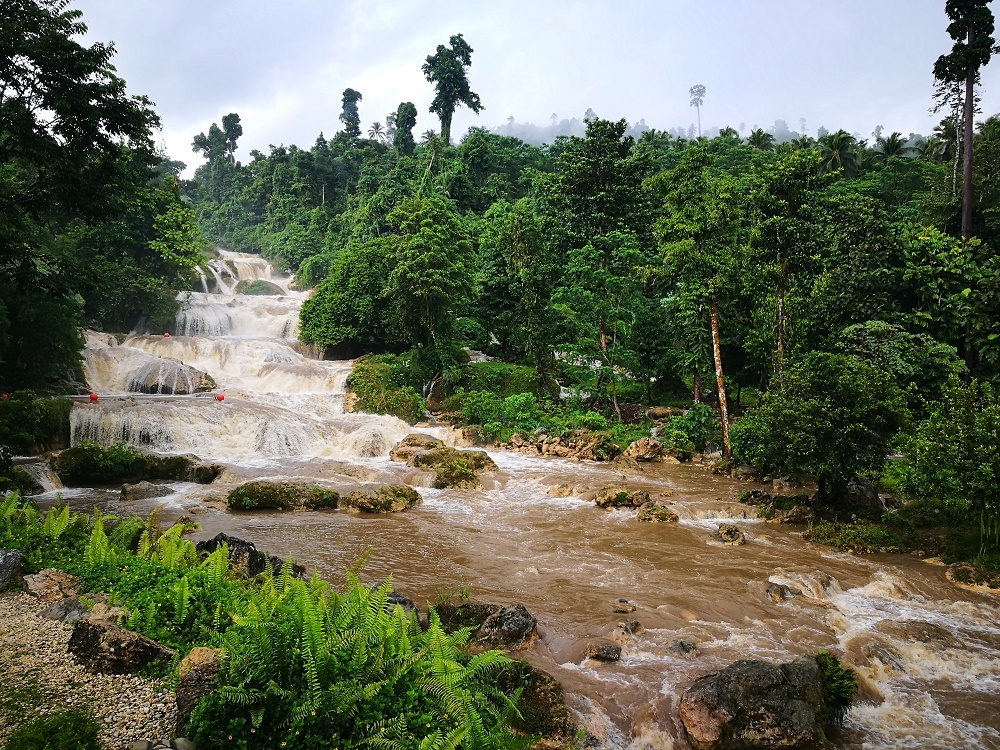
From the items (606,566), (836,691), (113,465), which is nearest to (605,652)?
(836,691)

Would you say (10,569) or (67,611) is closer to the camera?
(67,611)

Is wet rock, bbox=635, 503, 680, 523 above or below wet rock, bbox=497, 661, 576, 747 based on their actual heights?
below

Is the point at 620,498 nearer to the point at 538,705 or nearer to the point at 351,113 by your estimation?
the point at 538,705

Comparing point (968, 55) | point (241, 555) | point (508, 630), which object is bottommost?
point (508, 630)

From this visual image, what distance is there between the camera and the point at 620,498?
14.9 meters

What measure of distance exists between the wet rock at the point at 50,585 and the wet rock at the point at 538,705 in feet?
15.5

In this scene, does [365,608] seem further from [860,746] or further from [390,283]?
[390,283]

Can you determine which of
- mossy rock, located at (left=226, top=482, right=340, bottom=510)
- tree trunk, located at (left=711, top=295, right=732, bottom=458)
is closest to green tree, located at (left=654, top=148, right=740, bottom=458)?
tree trunk, located at (left=711, top=295, right=732, bottom=458)

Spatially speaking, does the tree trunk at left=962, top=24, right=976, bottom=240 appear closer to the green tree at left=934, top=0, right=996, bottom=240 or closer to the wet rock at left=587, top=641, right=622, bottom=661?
the green tree at left=934, top=0, right=996, bottom=240

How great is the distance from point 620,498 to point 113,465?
14.5m

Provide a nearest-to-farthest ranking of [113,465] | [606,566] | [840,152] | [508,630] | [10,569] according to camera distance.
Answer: [10,569] → [508,630] → [606,566] → [113,465] → [840,152]

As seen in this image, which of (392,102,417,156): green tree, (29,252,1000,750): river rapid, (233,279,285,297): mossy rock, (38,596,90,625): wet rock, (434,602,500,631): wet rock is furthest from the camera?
(392,102,417,156): green tree

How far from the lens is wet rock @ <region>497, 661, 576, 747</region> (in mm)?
5562

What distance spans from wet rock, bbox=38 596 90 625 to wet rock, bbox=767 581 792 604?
9.48 m
